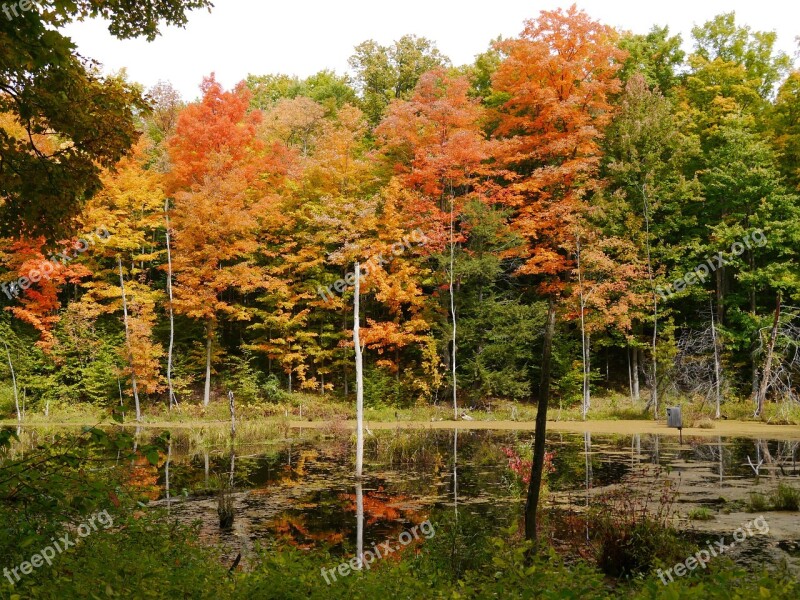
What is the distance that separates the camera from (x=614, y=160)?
27.5m

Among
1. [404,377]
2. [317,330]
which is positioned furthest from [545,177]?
[317,330]

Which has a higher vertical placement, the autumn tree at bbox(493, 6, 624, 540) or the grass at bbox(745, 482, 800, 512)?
the autumn tree at bbox(493, 6, 624, 540)

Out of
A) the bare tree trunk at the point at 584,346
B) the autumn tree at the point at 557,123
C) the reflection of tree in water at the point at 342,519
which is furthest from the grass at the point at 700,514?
the autumn tree at the point at 557,123

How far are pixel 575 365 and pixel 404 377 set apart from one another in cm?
774

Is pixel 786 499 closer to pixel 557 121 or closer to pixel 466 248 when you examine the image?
→ pixel 466 248

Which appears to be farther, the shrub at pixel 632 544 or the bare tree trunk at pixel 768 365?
the bare tree trunk at pixel 768 365

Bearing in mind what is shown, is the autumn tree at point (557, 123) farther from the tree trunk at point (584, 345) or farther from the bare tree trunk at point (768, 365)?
the bare tree trunk at point (768, 365)

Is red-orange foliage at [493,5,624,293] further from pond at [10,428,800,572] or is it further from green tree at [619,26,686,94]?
pond at [10,428,800,572]

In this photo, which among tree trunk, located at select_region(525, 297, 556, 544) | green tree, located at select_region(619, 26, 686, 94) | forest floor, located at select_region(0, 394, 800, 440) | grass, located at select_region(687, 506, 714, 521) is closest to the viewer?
tree trunk, located at select_region(525, 297, 556, 544)

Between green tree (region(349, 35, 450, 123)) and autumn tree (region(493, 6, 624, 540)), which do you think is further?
green tree (region(349, 35, 450, 123))

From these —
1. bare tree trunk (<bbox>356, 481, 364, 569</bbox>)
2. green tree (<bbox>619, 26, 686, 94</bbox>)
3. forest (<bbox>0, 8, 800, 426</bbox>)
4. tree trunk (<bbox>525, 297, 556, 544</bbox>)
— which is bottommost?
bare tree trunk (<bbox>356, 481, 364, 569</bbox>)

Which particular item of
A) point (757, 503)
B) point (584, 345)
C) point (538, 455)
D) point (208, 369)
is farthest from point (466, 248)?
point (538, 455)

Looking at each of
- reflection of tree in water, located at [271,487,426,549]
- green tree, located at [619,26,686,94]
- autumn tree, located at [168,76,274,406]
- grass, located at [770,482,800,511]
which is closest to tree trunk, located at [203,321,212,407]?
autumn tree, located at [168,76,274,406]

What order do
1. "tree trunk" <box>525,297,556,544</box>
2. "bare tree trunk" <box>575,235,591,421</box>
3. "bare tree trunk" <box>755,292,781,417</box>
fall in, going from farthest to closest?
"bare tree trunk" <box>575,235,591,421</box> < "bare tree trunk" <box>755,292,781,417</box> < "tree trunk" <box>525,297,556,544</box>
